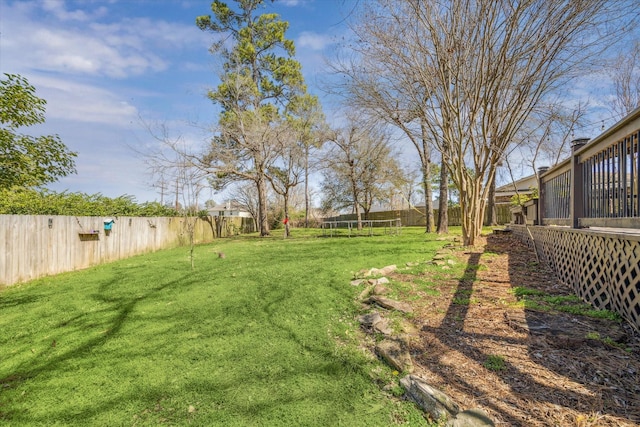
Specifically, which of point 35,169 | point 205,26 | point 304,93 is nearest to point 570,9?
point 35,169

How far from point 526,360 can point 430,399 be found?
756mm

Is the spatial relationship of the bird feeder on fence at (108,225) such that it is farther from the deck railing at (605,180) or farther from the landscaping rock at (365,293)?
the deck railing at (605,180)

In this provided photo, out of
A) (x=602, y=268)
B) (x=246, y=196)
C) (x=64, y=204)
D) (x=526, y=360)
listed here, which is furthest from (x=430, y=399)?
(x=246, y=196)

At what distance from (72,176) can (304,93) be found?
40.4ft

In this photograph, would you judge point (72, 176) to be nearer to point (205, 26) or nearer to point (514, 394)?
point (514, 394)

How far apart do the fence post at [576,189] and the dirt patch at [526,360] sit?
0.82 meters

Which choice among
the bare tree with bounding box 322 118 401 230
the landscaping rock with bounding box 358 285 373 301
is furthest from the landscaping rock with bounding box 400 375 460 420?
the bare tree with bounding box 322 118 401 230

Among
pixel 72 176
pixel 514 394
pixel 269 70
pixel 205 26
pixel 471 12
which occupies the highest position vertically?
pixel 205 26

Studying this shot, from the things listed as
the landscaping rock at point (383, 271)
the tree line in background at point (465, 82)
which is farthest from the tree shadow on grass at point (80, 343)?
the tree line in background at point (465, 82)

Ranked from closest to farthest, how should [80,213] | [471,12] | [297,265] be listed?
[471,12] → [297,265] → [80,213]

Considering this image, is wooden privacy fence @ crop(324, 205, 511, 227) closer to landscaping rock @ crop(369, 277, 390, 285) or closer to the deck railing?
the deck railing

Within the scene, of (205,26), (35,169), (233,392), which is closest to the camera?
(233,392)

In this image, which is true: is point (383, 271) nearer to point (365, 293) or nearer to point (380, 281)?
point (380, 281)

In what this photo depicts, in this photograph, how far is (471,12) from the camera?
16.4 feet
